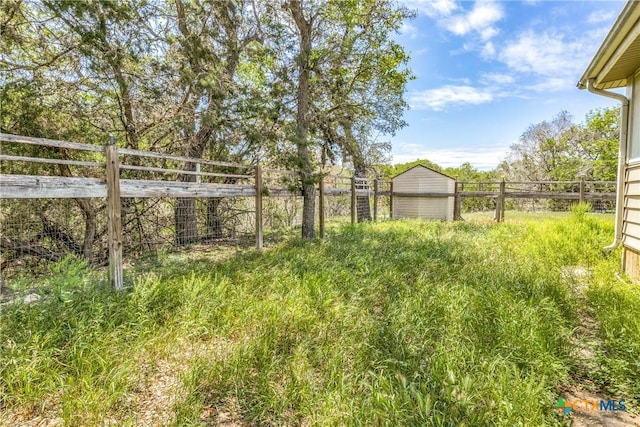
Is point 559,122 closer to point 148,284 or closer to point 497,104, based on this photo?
point 497,104

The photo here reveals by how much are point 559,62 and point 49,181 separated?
26.3 feet

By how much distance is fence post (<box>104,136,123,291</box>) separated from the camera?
3.38 meters

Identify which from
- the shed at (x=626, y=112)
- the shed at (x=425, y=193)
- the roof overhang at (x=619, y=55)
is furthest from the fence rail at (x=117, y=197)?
the shed at (x=425, y=193)

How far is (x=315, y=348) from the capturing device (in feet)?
7.39

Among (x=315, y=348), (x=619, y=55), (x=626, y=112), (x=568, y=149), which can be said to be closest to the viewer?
(x=315, y=348)

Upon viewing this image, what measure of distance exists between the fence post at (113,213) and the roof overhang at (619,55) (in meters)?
5.11

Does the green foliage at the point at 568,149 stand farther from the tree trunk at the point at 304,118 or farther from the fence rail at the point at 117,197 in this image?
the fence rail at the point at 117,197

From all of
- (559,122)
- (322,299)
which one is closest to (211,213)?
(322,299)

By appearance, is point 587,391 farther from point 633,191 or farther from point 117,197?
point 117,197

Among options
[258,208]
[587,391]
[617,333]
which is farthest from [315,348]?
[258,208]

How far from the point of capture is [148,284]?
3.10 metres

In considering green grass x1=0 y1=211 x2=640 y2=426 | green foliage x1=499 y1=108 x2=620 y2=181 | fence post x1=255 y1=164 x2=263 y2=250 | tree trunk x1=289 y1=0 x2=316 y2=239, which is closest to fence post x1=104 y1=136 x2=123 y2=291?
green grass x1=0 y1=211 x2=640 y2=426

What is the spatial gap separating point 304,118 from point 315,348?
5.74 metres

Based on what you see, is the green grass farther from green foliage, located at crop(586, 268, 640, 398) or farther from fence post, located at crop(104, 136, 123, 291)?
fence post, located at crop(104, 136, 123, 291)
